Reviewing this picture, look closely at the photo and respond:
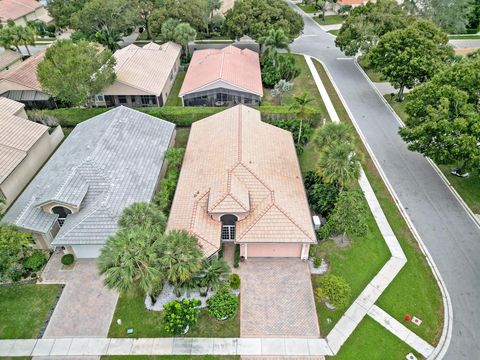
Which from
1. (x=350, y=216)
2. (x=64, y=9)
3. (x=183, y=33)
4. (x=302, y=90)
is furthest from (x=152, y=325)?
(x=64, y=9)

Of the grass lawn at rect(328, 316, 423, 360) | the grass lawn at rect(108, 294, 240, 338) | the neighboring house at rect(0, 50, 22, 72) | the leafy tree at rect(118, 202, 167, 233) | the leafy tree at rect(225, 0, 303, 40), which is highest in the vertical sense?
the leafy tree at rect(225, 0, 303, 40)

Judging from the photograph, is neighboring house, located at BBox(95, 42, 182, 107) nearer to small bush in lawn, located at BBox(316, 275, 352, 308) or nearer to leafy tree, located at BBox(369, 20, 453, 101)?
leafy tree, located at BBox(369, 20, 453, 101)

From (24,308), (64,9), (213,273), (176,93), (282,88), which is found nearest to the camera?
(213,273)

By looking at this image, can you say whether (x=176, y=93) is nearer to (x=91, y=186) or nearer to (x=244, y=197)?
(x=91, y=186)

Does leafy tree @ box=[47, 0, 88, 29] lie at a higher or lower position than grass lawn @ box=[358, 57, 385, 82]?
higher

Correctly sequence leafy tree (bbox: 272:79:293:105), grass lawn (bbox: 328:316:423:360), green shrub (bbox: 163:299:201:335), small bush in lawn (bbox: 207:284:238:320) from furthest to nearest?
leafy tree (bbox: 272:79:293:105), small bush in lawn (bbox: 207:284:238:320), grass lawn (bbox: 328:316:423:360), green shrub (bbox: 163:299:201:335)

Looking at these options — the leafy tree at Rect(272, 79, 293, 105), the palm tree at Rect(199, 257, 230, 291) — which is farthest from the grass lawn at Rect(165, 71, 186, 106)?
the palm tree at Rect(199, 257, 230, 291)

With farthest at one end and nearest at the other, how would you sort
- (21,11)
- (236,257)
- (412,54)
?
(21,11) < (412,54) < (236,257)
